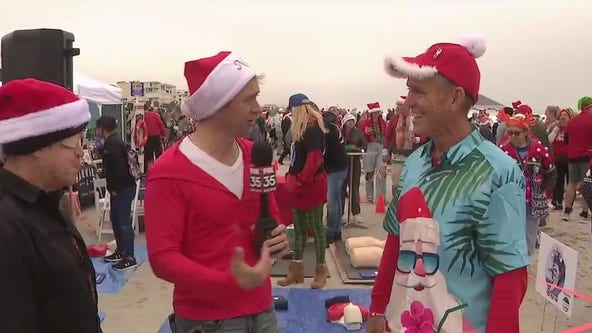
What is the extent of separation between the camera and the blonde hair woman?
5.03m

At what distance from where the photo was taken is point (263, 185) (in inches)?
73.2

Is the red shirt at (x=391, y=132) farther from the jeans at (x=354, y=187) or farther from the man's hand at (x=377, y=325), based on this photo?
the man's hand at (x=377, y=325)

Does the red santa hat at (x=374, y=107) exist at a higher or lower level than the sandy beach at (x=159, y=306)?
higher

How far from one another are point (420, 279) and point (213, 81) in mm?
1031

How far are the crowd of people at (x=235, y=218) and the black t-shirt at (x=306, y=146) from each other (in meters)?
2.80

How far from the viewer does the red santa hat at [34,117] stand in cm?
163

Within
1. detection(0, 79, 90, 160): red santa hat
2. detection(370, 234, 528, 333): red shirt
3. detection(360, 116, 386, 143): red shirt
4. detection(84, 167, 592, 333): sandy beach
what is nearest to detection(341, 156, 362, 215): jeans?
detection(360, 116, 386, 143): red shirt

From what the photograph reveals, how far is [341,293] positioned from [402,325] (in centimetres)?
339

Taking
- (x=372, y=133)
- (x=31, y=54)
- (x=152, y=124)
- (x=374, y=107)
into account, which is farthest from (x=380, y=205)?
(x=31, y=54)

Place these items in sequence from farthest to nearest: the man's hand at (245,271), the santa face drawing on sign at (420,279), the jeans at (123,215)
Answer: the jeans at (123,215) < the santa face drawing on sign at (420,279) < the man's hand at (245,271)

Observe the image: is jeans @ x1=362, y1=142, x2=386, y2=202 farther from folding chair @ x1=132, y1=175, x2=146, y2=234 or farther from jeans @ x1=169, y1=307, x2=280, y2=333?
jeans @ x1=169, y1=307, x2=280, y2=333

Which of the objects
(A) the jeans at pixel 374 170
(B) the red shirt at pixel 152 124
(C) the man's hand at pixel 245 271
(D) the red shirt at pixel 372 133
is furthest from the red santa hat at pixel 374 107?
(C) the man's hand at pixel 245 271

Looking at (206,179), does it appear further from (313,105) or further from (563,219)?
(563,219)

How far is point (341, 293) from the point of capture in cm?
522
